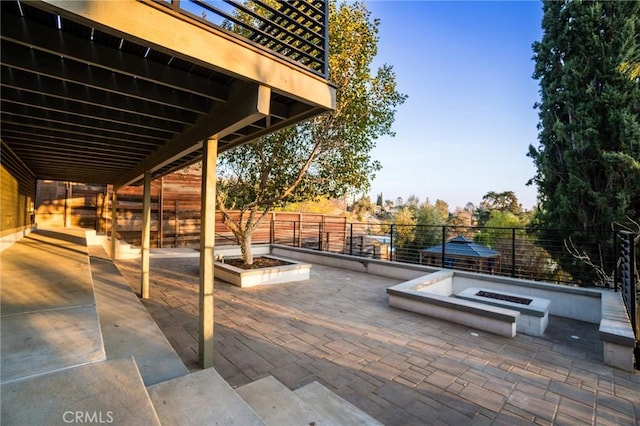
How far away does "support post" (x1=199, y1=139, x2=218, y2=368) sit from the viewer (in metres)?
2.62

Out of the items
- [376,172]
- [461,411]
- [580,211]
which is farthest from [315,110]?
[580,211]

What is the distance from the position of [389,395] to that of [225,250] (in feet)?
24.8

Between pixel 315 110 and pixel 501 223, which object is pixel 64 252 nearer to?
pixel 315 110

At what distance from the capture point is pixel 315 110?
2.42 m

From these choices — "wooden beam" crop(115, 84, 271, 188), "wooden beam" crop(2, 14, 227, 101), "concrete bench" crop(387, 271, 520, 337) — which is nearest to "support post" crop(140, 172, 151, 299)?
"wooden beam" crop(115, 84, 271, 188)

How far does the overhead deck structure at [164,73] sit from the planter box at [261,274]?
2784 millimetres

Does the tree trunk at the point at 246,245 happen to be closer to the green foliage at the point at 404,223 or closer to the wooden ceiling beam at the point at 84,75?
the wooden ceiling beam at the point at 84,75

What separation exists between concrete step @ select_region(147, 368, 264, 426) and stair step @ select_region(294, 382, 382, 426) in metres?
0.57

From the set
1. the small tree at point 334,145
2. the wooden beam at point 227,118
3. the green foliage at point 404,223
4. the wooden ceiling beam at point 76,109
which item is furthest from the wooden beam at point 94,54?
the green foliage at point 404,223

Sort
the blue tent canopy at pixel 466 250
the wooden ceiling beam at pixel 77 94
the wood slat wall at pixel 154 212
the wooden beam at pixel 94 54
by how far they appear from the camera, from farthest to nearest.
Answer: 1. the wood slat wall at pixel 154 212
2. the blue tent canopy at pixel 466 250
3. the wooden ceiling beam at pixel 77 94
4. the wooden beam at pixel 94 54

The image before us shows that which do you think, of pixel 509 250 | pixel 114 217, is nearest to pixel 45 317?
pixel 114 217

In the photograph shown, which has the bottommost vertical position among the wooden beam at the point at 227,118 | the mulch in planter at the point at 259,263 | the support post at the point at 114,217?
the mulch in planter at the point at 259,263

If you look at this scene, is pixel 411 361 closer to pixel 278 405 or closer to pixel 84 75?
pixel 278 405

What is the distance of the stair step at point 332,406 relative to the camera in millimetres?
1890
